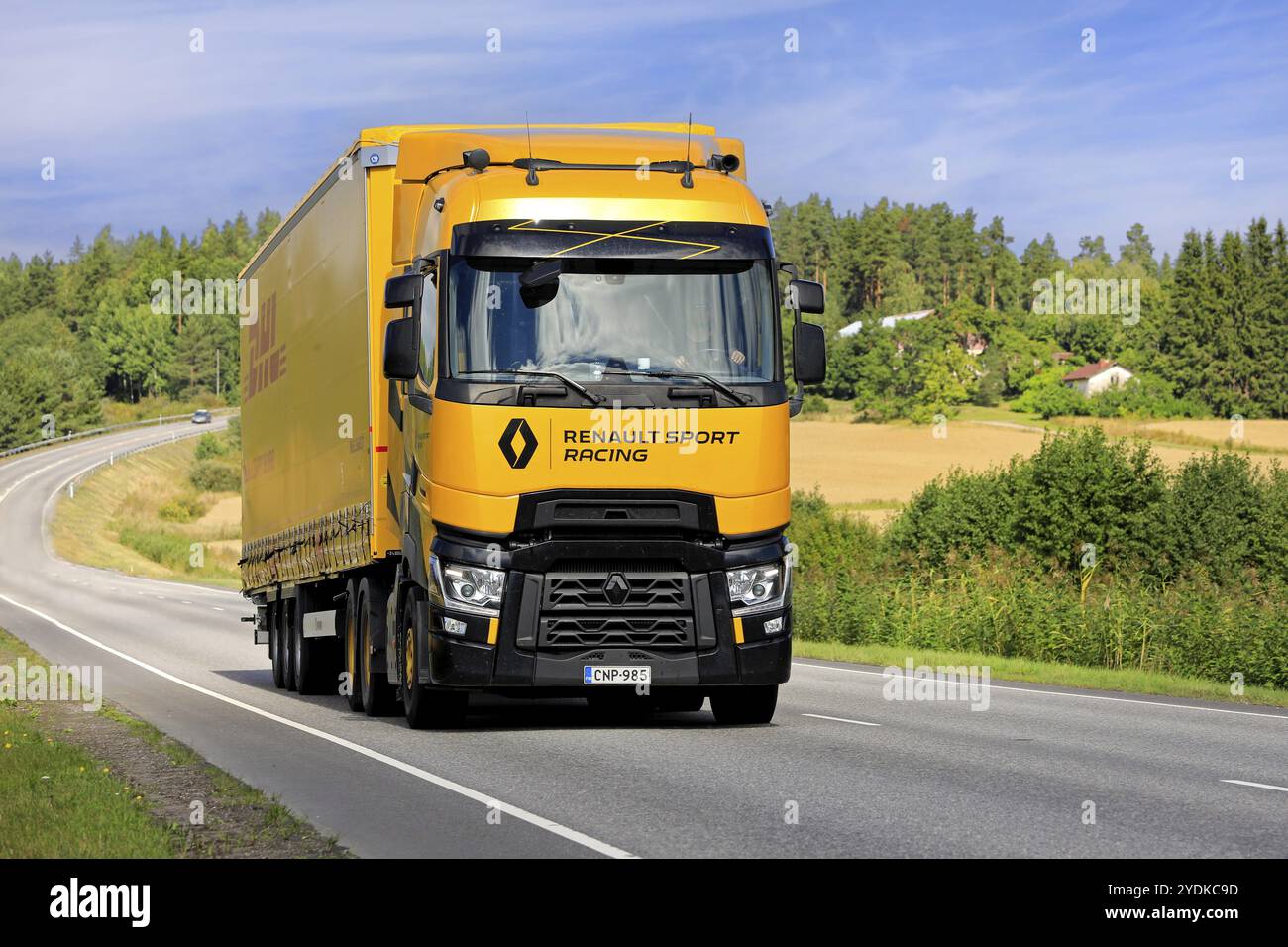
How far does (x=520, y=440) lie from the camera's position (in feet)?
41.4

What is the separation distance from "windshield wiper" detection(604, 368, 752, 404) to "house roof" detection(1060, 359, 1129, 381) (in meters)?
134

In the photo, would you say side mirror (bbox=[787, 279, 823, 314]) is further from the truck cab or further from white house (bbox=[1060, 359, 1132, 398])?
white house (bbox=[1060, 359, 1132, 398])

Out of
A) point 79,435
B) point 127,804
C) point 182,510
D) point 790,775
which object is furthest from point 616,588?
point 79,435

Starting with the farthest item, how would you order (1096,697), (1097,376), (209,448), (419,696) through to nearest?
(1097,376)
(209,448)
(1096,697)
(419,696)

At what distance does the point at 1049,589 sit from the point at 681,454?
1559 centimetres

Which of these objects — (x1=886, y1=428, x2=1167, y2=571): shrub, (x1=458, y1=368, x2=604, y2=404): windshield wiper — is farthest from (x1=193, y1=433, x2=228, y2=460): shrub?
(x1=458, y1=368, x2=604, y2=404): windshield wiper

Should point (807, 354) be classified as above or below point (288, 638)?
above

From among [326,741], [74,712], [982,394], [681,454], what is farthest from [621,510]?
[982,394]

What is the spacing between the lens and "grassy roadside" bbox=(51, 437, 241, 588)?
238ft

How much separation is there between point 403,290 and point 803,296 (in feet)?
10.3

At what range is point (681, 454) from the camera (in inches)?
501

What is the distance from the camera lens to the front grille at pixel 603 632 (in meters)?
12.8

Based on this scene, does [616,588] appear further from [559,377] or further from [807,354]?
[807,354]
